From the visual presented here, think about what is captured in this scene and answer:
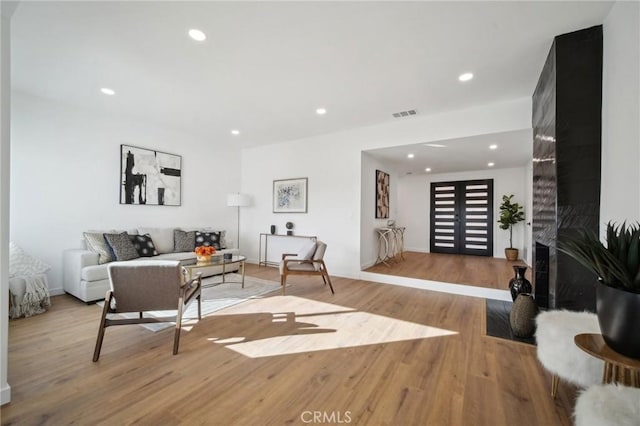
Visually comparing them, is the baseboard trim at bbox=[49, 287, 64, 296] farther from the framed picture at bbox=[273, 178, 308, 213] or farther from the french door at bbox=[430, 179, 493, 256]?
the french door at bbox=[430, 179, 493, 256]

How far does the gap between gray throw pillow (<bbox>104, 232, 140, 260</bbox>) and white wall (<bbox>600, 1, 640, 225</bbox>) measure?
5.30 metres

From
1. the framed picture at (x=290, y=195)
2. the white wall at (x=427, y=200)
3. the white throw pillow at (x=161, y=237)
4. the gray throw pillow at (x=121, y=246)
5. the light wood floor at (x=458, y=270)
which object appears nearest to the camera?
the gray throw pillow at (x=121, y=246)

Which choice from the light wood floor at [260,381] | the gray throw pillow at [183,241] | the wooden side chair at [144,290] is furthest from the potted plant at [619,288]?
the gray throw pillow at [183,241]

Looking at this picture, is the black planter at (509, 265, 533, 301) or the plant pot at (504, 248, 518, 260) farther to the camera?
the plant pot at (504, 248, 518, 260)

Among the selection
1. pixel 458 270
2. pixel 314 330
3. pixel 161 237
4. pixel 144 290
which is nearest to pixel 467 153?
pixel 458 270

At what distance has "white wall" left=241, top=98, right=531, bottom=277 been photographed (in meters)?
3.79

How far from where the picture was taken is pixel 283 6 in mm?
1976

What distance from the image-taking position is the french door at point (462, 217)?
6.88 meters

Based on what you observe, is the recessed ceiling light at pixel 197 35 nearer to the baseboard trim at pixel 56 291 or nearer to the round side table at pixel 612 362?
the round side table at pixel 612 362

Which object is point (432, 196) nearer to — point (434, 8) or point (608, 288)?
point (434, 8)

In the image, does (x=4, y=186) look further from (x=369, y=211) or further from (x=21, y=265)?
→ (x=369, y=211)

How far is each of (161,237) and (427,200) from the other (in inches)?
269

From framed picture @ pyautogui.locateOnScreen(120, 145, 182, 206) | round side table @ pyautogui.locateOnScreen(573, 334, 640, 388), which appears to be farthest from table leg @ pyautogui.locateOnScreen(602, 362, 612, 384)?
framed picture @ pyautogui.locateOnScreen(120, 145, 182, 206)

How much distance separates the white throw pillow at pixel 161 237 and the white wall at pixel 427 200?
248 inches
